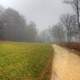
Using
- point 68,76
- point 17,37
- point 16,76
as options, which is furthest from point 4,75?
point 17,37

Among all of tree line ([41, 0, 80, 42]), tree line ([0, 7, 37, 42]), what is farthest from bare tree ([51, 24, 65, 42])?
tree line ([0, 7, 37, 42])

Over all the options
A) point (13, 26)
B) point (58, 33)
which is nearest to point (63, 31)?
point (58, 33)

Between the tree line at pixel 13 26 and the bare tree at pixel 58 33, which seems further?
the bare tree at pixel 58 33

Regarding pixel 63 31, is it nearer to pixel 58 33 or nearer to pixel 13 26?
pixel 58 33

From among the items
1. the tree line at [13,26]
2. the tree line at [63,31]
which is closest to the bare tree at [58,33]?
the tree line at [63,31]

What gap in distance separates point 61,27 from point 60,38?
4.57 m

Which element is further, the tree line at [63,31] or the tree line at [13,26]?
the tree line at [63,31]

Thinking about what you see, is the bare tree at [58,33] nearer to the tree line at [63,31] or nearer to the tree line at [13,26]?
the tree line at [63,31]

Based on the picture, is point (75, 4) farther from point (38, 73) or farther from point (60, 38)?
point (60, 38)

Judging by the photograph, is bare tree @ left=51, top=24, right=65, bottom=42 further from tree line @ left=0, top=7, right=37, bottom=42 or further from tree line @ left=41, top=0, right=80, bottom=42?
tree line @ left=0, top=7, right=37, bottom=42

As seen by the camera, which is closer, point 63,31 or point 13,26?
point 13,26

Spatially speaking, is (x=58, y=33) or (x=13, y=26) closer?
(x=13, y=26)

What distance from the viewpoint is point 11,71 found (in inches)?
508

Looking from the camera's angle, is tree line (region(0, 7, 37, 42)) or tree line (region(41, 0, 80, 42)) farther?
tree line (region(41, 0, 80, 42))
